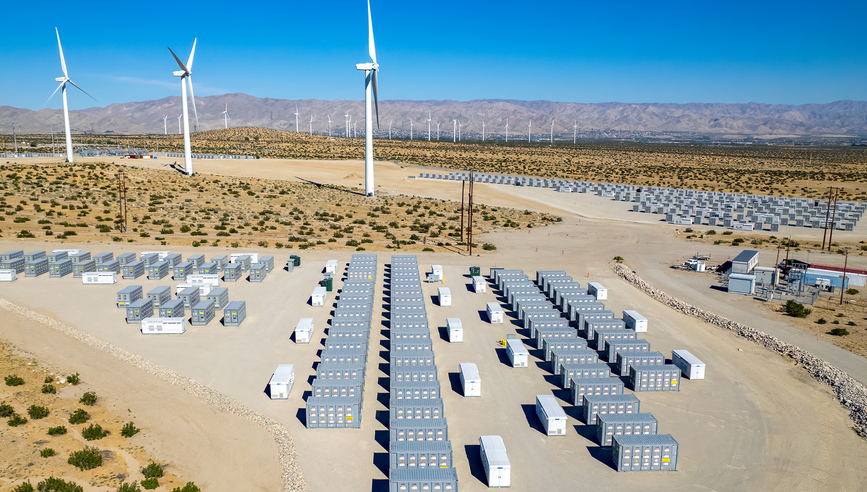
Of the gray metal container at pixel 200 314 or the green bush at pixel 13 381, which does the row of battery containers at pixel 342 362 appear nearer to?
the gray metal container at pixel 200 314

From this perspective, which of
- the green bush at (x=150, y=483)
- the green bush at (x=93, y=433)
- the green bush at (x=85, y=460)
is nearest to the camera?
the green bush at (x=150, y=483)

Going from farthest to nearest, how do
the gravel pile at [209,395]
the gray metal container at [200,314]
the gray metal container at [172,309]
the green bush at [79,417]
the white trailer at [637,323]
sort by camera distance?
the white trailer at [637,323] < the gray metal container at [200,314] < the gray metal container at [172,309] < the green bush at [79,417] < the gravel pile at [209,395]

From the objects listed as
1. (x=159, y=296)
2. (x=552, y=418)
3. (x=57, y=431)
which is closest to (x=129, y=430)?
(x=57, y=431)

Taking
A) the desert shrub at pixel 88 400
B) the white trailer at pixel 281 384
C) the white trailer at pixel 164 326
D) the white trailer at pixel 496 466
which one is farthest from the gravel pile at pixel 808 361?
the white trailer at pixel 164 326

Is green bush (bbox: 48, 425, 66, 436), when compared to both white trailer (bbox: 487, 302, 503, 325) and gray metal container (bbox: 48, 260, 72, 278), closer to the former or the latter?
white trailer (bbox: 487, 302, 503, 325)

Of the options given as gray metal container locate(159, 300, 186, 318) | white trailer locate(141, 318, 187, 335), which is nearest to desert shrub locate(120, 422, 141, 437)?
white trailer locate(141, 318, 187, 335)

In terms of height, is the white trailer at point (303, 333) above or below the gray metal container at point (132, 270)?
below

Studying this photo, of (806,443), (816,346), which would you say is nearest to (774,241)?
(816,346)
